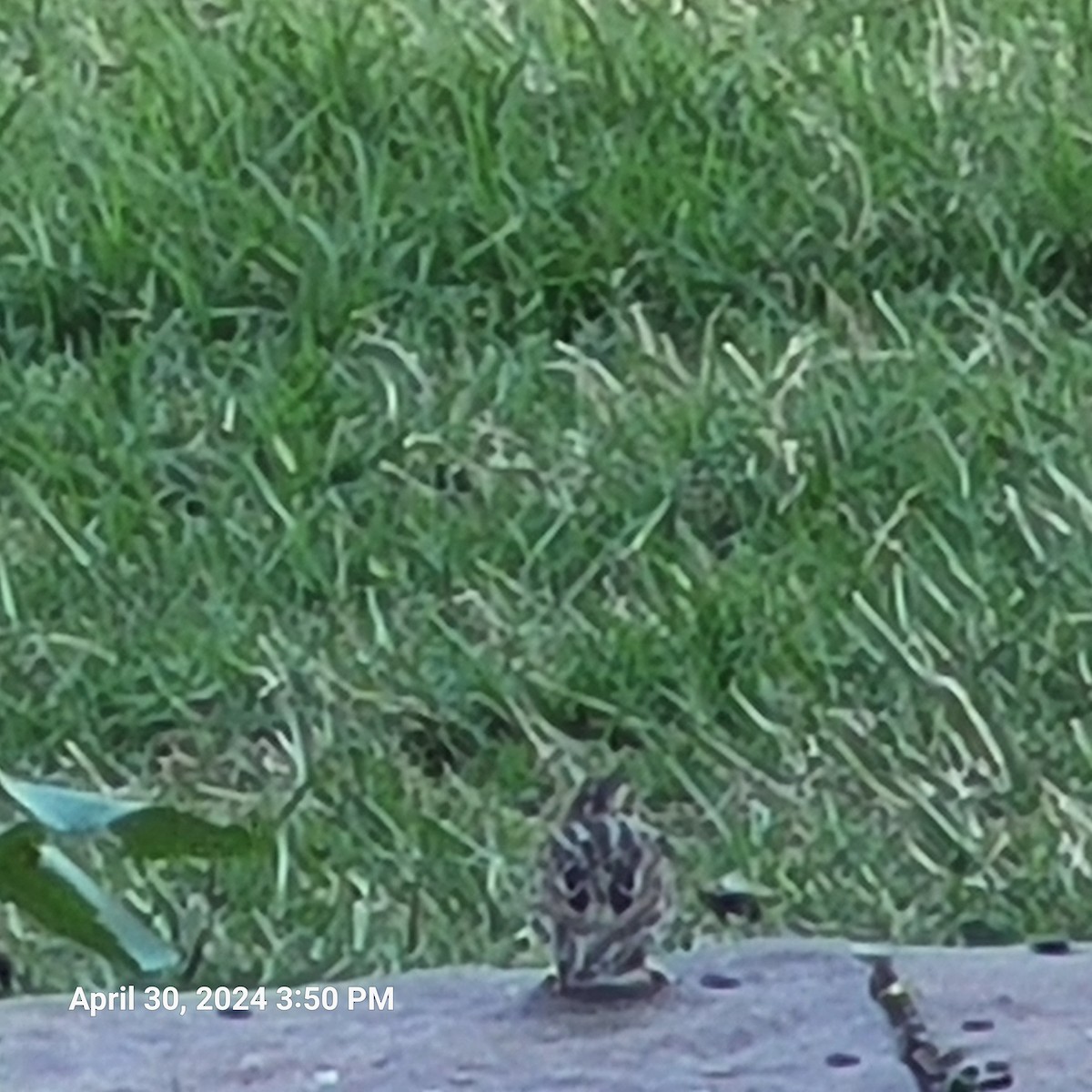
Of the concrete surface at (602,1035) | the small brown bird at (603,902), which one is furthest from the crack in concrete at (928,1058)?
the small brown bird at (603,902)

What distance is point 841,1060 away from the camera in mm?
2027

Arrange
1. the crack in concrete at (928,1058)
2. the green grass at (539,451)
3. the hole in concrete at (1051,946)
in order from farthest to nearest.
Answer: the green grass at (539,451) < the hole in concrete at (1051,946) < the crack in concrete at (928,1058)

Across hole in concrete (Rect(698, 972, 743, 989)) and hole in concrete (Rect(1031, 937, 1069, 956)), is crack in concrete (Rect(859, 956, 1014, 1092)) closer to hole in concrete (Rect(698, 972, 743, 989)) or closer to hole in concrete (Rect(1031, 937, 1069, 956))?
hole in concrete (Rect(698, 972, 743, 989))

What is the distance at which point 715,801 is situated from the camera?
2.69m

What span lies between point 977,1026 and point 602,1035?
24cm

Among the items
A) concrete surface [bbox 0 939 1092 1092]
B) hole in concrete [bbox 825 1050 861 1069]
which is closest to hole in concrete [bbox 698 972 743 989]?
concrete surface [bbox 0 939 1092 1092]

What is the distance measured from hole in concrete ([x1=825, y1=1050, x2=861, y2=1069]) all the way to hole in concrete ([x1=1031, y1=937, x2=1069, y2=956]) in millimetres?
317

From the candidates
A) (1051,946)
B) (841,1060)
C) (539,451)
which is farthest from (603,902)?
(539,451)

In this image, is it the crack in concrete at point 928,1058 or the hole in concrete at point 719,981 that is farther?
the hole in concrete at point 719,981

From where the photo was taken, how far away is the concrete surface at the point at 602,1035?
2.02m

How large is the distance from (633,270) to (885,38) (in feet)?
1.67

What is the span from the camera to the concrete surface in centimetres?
202
